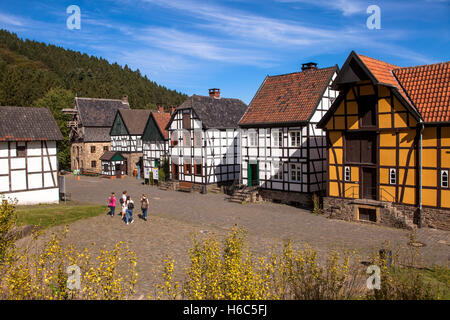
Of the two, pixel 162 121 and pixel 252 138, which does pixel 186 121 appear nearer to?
pixel 162 121

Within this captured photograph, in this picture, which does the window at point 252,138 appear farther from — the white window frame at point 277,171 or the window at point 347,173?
the window at point 347,173

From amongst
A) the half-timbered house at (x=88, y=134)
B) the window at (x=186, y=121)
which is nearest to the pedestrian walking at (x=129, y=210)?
the window at (x=186, y=121)

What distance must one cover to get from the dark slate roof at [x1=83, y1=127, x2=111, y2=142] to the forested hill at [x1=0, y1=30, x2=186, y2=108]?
3791 centimetres

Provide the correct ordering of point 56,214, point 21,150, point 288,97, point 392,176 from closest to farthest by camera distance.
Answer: point 392,176, point 56,214, point 21,150, point 288,97

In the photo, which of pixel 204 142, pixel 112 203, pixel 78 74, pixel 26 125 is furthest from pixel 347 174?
pixel 78 74

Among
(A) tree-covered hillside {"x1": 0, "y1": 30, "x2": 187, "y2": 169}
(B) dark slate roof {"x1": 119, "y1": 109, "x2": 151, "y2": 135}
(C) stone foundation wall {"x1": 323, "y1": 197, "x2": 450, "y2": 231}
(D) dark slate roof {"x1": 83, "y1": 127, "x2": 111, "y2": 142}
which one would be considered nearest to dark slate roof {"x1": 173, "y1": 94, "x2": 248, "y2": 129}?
(B) dark slate roof {"x1": 119, "y1": 109, "x2": 151, "y2": 135}

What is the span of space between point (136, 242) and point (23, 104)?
6316cm

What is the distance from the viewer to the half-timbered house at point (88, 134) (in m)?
54.8

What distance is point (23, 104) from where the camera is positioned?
69.6m

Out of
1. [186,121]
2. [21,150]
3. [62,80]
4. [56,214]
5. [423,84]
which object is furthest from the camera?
[62,80]

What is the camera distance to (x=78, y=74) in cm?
12369

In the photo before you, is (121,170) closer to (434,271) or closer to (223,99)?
(223,99)

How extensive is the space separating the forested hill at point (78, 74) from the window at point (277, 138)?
73263 mm

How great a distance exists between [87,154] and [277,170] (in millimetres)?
35436
